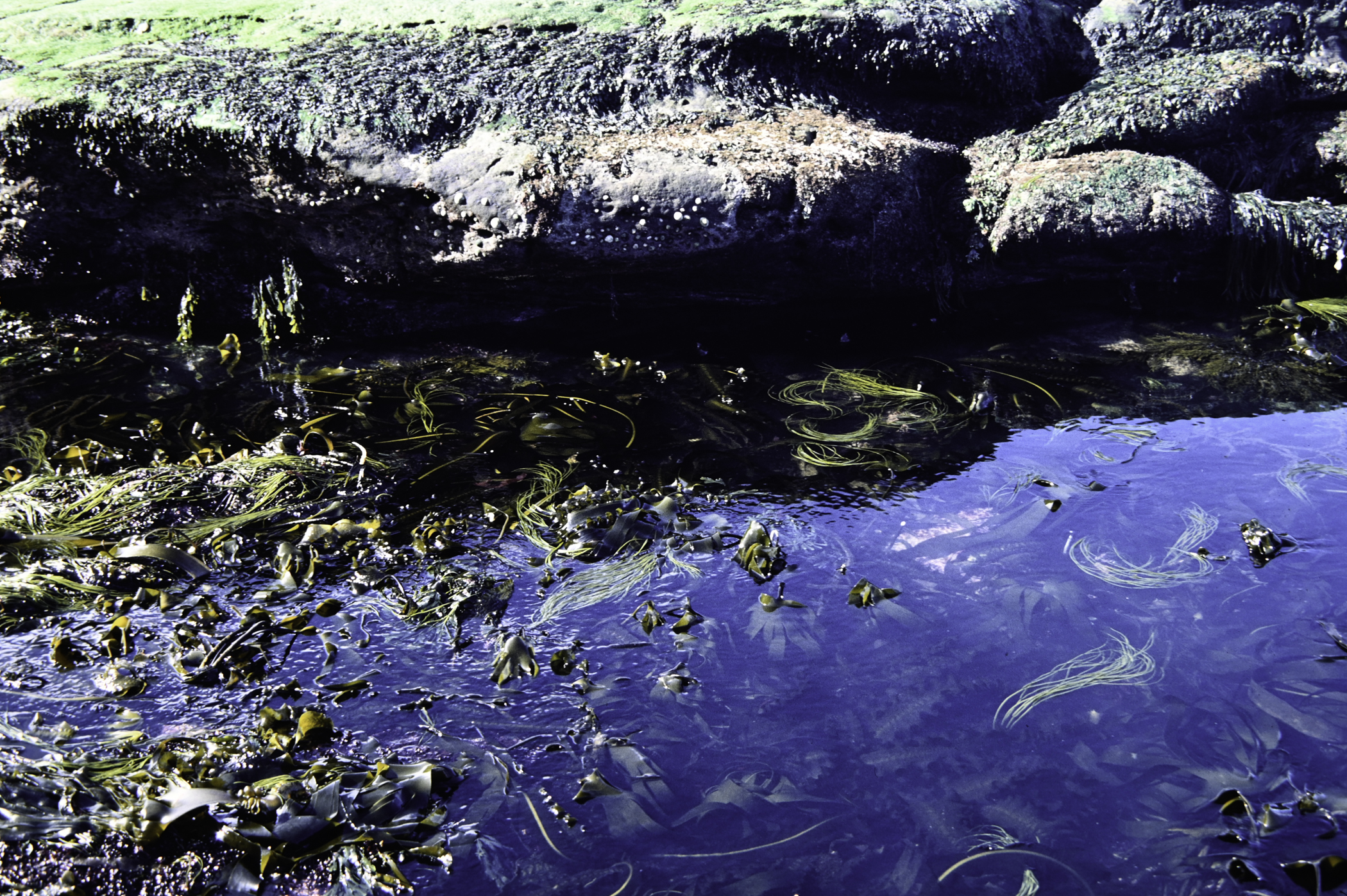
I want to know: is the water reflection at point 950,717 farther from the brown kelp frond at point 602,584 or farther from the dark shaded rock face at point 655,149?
the dark shaded rock face at point 655,149

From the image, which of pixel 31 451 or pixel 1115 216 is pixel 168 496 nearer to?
pixel 31 451

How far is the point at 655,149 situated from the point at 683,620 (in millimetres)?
3392

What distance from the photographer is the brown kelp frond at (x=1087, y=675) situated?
2.79 m

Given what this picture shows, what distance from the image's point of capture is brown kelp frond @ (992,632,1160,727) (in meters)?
2.79

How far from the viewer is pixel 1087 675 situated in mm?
2906

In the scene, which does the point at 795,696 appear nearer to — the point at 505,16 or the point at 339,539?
the point at 339,539

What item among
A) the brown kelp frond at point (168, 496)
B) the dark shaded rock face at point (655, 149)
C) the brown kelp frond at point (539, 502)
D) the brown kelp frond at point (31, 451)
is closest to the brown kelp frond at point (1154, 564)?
the brown kelp frond at point (539, 502)

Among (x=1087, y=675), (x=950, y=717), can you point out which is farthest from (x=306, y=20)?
(x=1087, y=675)

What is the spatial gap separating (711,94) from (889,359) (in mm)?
2308

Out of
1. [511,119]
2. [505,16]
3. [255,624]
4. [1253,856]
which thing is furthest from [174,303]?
[1253,856]

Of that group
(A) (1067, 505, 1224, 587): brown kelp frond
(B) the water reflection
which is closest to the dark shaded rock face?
(B) the water reflection

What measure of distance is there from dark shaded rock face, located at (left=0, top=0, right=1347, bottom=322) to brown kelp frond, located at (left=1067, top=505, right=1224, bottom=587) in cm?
281

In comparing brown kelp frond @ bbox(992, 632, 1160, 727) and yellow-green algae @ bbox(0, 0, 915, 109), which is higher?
yellow-green algae @ bbox(0, 0, 915, 109)

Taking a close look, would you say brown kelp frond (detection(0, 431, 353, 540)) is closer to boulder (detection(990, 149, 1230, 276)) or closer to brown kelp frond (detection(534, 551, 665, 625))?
brown kelp frond (detection(534, 551, 665, 625))
